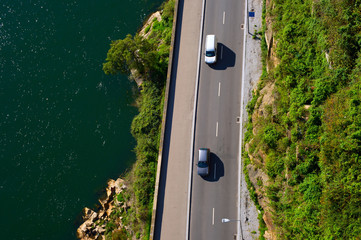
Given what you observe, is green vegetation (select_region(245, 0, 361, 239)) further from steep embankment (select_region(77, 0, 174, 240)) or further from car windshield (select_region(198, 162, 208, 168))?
steep embankment (select_region(77, 0, 174, 240))

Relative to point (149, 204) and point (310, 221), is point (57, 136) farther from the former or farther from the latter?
point (310, 221)

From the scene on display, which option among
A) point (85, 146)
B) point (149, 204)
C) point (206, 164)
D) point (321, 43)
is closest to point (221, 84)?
point (206, 164)

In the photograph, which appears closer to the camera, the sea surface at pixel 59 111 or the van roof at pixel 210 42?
the van roof at pixel 210 42

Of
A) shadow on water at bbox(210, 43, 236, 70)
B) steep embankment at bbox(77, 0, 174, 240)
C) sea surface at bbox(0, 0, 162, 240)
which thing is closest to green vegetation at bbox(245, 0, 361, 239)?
shadow on water at bbox(210, 43, 236, 70)

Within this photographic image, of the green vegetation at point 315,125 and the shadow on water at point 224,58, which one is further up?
the shadow on water at point 224,58

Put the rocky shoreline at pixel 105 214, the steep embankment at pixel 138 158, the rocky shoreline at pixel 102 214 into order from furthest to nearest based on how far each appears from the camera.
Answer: the rocky shoreline at pixel 102 214 → the rocky shoreline at pixel 105 214 → the steep embankment at pixel 138 158

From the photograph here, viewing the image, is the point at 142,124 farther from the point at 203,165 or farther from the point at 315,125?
the point at 315,125

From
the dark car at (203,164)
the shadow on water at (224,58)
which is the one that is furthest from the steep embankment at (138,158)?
the shadow on water at (224,58)

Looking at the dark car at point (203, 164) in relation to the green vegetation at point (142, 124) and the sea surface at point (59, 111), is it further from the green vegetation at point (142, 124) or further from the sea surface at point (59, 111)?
the sea surface at point (59, 111)
